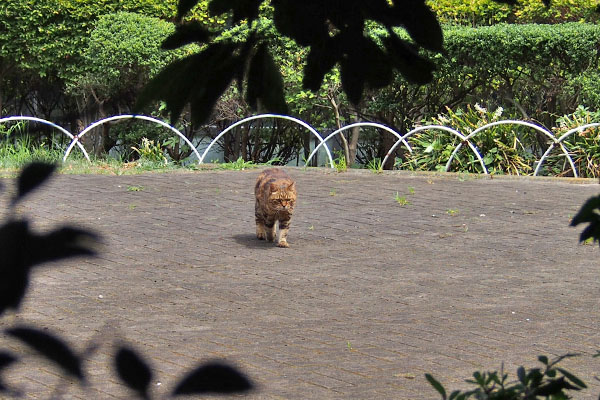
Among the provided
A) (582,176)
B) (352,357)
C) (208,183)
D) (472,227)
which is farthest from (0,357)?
(582,176)

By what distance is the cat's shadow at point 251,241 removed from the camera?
8.19 meters

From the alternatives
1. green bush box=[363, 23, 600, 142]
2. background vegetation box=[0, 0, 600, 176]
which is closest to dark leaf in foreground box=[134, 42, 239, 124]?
background vegetation box=[0, 0, 600, 176]

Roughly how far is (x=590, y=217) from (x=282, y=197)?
5.96 meters

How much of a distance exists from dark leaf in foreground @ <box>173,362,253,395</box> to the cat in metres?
6.13

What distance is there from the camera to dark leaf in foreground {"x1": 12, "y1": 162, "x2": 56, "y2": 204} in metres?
1.37

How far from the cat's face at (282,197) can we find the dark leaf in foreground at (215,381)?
6129 millimetres

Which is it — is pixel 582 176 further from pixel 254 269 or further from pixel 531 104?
pixel 254 269

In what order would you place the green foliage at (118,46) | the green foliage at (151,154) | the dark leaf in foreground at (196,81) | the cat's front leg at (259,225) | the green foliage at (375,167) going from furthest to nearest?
1. the green foliage at (118,46)
2. the green foliage at (151,154)
3. the green foliage at (375,167)
4. the cat's front leg at (259,225)
5. the dark leaf in foreground at (196,81)

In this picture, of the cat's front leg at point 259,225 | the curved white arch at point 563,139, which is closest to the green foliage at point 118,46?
the cat's front leg at point 259,225

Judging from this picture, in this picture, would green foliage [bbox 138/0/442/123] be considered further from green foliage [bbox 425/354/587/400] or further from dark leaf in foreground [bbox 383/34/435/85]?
green foliage [bbox 425/354/587/400]

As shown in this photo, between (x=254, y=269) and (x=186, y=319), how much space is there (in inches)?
→ 56.4

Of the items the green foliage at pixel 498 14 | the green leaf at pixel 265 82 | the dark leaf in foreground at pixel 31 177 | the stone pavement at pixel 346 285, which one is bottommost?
the stone pavement at pixel 346 285

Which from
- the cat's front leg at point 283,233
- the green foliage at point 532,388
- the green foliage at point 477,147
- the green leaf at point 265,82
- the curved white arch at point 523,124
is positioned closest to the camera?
the green foliage at point 532,388

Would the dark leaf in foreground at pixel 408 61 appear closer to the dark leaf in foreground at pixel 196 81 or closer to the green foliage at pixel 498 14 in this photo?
the dark leaf in foreground at pixel 196 81
